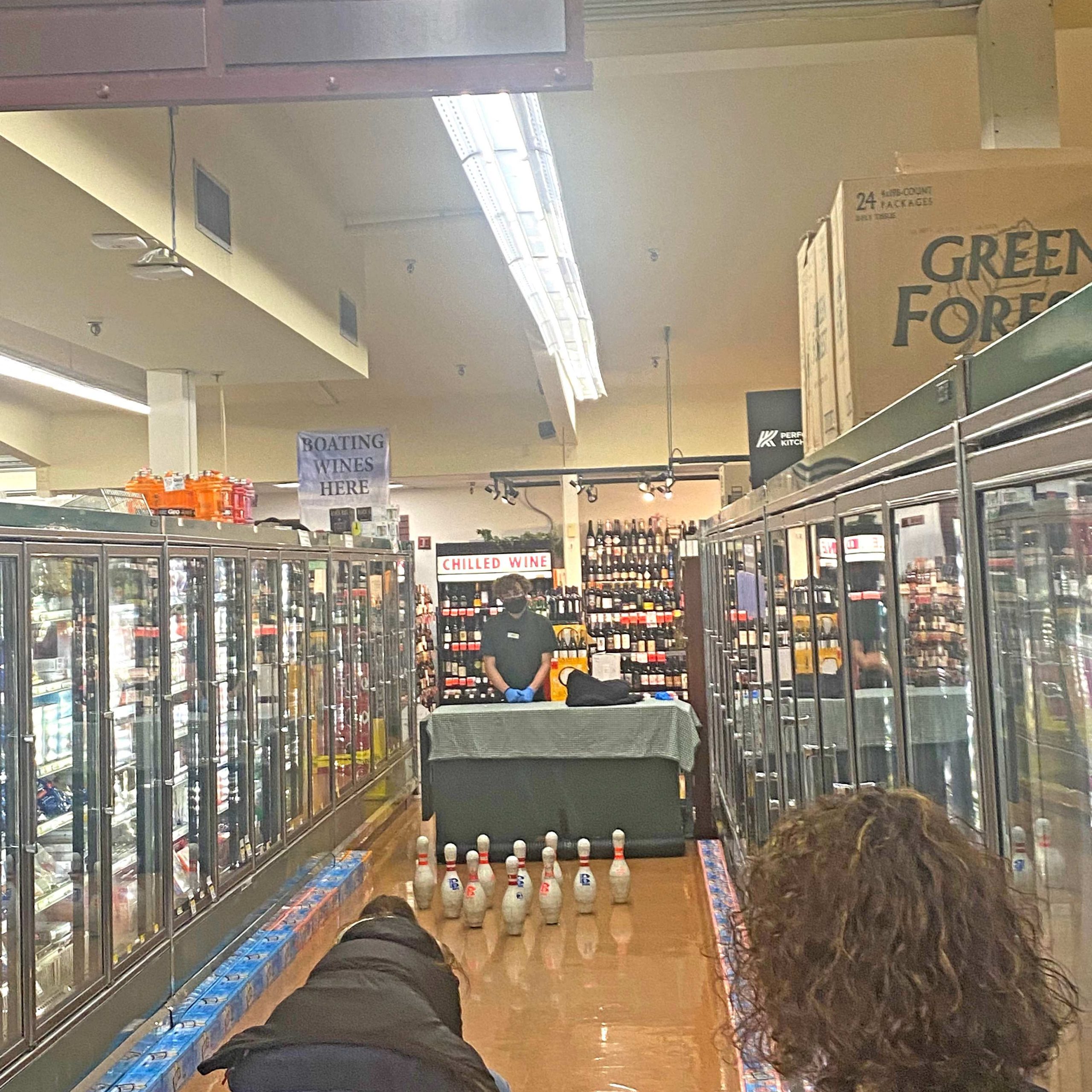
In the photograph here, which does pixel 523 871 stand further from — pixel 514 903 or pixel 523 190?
pixel 523 190

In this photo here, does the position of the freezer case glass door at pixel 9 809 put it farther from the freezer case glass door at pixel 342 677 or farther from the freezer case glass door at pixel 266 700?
the freezer case glass door at pixel 342 677

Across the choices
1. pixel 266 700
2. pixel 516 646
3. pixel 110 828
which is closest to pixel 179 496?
pixel 266 700

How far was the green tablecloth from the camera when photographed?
7477 millimetres

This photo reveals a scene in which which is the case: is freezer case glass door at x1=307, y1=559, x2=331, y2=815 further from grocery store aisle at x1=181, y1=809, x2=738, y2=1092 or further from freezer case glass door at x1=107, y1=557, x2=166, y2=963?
freezer case glass door at x1=107, y1=557, x2=166, y2=963

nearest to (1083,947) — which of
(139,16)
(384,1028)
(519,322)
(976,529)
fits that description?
(976,529)

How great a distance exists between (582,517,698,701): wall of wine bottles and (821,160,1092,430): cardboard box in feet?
39.7

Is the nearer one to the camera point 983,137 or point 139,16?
point 139,16

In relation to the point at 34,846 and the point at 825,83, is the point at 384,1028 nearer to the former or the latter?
the point at 34,846

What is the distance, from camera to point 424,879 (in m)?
6.62

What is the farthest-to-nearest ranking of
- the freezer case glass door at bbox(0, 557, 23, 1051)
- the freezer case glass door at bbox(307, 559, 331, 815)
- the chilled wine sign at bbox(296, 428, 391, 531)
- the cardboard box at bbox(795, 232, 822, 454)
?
the chilled wine sign at bbox(296, 428, 391, 531), the freezer case glass door at bbox(307, 559, 331, 815), the freezer case glass door at bbox(0, 557, 23, 1051), the cardboard box at bbox(795, 232, 822, 454)

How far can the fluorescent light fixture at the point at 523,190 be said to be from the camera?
3889mm

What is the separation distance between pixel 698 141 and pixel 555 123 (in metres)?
0.93

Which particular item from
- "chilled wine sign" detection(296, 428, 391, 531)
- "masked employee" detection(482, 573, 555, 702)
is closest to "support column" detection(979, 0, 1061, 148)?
"masked employee" detection(482, 573, 555, 702)

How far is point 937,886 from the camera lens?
132 cm
